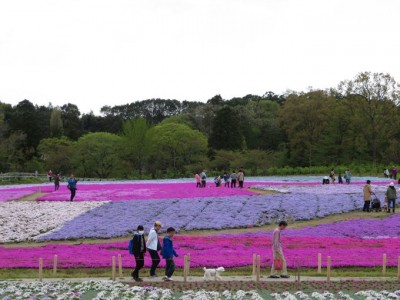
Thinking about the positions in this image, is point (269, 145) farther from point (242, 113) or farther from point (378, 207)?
point (378, 207)

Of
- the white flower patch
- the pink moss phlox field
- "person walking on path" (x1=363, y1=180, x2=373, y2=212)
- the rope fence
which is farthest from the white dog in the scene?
"person walking on path" (x1=363, y1=180, x2=373, y2=212)

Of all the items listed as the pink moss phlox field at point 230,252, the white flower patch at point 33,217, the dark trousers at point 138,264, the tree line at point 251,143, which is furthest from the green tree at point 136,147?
the dark trousers at point 138,264

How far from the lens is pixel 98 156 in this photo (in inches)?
3900

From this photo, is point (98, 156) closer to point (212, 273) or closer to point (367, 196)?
point (367, 196)

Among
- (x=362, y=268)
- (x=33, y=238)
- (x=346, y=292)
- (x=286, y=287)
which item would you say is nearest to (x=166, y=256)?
(x=286, y=287)

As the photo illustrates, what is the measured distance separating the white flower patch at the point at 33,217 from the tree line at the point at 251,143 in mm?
49288

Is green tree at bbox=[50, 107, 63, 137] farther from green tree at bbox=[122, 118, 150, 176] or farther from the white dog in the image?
the white dog

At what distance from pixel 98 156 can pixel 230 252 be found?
7725 cm

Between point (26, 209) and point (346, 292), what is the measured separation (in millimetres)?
30245

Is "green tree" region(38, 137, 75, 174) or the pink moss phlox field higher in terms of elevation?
"green tree" region(38, 137, 75, 174)

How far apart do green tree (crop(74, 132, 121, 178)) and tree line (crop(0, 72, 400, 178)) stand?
0.17 metres

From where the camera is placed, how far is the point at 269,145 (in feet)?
365

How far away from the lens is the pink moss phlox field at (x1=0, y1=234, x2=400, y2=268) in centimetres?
2192

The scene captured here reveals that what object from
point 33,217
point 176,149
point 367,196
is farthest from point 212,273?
point 176,149
